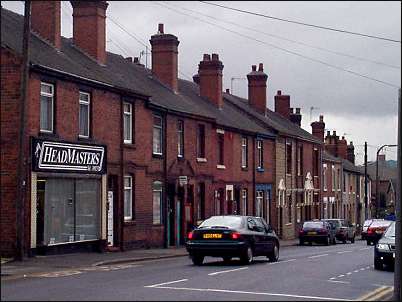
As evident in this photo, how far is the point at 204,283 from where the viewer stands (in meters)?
18.1

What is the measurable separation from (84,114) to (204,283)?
1283 cm

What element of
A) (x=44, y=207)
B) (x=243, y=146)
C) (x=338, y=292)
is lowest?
(x=338, y=292)

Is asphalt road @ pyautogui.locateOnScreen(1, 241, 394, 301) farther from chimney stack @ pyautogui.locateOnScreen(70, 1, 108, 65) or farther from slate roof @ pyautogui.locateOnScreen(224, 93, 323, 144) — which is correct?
slate roof @ pyautogui.locateOnScreen(224, 93, 323, 144)

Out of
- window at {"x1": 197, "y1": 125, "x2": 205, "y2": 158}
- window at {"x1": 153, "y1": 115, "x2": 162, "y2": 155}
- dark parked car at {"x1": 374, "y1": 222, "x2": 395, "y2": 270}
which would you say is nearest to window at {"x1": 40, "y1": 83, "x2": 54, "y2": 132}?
window at {"x1": 153, "y1": 115, "x2": 162, "y2": 155}

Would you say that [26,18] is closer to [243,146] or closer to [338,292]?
[338,292]

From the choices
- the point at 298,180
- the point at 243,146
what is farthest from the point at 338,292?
the point at 298,180

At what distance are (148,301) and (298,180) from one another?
47085 mm

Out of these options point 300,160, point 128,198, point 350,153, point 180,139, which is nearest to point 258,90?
point 300,160

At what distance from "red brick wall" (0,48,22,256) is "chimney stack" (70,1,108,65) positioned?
8.23 metres

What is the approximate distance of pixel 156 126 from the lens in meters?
35.6

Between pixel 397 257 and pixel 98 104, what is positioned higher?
pixel 98 104

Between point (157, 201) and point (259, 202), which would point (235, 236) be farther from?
point (259, 202)

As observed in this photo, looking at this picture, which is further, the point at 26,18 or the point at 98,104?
the point at 98,104

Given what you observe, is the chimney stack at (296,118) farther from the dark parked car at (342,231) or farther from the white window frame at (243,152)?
the white window frame at (243,152)
